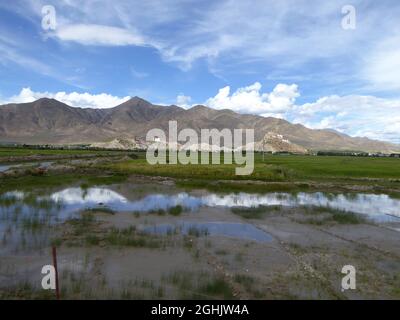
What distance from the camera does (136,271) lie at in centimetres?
1178

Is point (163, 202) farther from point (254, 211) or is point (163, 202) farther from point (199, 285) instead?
point (199, 285)

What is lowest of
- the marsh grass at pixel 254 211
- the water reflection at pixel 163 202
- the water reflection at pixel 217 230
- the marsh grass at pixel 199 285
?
the marsh grass at pixel 199 285

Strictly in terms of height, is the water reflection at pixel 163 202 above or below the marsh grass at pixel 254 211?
above

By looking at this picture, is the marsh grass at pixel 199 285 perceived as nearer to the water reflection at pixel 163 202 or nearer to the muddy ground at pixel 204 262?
the muddy ground at pixel 204 262

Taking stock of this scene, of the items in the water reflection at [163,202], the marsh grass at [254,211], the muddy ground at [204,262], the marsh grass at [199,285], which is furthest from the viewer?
the water reflection at [163,202]

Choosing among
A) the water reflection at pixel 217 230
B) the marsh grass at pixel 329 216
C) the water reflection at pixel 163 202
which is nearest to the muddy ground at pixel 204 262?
the water reflection at pixel 217 230

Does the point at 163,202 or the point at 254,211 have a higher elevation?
the point at 163,202

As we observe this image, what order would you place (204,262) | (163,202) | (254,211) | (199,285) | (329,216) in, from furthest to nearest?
(163,202), (254,211), (329,216), (204,262), (199,285)

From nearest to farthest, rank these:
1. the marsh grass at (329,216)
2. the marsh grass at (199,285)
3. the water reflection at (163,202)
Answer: the marsh grass at (199,285)
the marsh grass at (329,216)
the water reflection at (163,202)

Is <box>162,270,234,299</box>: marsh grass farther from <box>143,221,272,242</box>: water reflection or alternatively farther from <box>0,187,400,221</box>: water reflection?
<box>0,187,400,221</box>: water reflection

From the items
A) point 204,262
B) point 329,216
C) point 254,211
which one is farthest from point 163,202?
point 204,262

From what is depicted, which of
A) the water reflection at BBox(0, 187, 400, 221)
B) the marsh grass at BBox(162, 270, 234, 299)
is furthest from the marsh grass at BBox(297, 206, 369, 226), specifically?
the marsh grass at BBox(162, 270, 234, 299)
